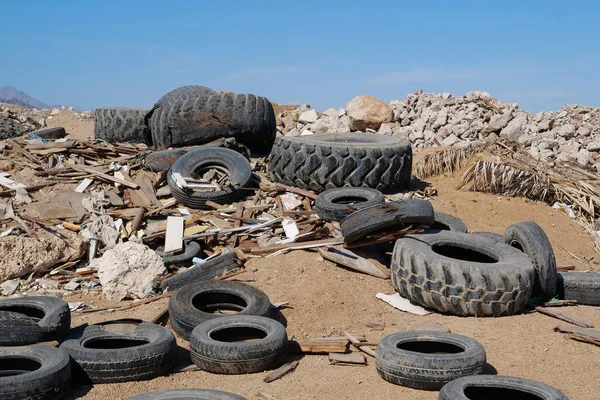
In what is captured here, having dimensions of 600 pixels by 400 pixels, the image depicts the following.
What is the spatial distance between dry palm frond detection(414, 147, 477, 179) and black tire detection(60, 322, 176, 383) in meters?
7.79

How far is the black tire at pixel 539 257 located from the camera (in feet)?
24.6

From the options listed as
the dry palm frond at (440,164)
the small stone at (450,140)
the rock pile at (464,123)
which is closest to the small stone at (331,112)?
the rock pile at (464,123)

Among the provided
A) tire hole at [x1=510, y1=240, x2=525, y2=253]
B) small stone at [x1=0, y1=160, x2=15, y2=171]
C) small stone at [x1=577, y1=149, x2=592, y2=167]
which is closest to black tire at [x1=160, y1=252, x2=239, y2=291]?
tire hole at [x1=510, y1=240, x2=525, y2=253]

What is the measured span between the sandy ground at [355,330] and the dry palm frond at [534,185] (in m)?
0.96

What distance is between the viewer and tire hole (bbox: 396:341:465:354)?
19.3 feet

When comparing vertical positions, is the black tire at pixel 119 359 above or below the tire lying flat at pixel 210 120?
below

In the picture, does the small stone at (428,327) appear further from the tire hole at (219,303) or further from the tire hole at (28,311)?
the tire hole at (28,311)

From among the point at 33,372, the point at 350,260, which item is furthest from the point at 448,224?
the point at 33,372

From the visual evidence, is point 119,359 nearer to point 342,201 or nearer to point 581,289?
point 342,201

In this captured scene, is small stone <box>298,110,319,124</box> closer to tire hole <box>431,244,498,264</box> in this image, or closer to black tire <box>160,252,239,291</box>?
black tire <box>160,252,239,291</box>

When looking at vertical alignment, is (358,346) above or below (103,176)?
below

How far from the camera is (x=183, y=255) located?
8.80 meters

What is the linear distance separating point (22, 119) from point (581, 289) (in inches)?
821

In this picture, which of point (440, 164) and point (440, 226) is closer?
point (440, 226)
